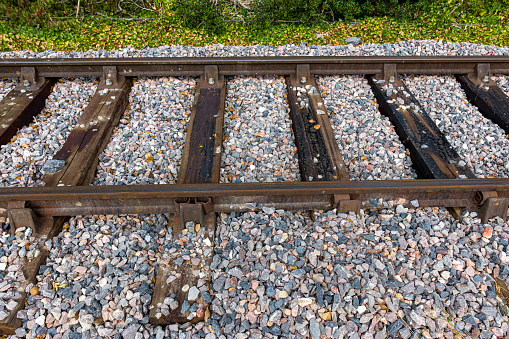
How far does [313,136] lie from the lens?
3.94 m

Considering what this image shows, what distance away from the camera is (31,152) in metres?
3.80

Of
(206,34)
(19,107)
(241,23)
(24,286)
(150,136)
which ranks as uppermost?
(241,23)

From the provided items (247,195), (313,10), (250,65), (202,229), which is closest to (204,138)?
(247,195)

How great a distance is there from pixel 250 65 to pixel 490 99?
10.4ft

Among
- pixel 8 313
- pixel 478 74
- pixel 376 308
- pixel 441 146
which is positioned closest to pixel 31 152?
pixel 8 313

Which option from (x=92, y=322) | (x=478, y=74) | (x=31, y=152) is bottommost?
(x=92, y=322)

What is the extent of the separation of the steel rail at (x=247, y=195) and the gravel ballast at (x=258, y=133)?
0.54m

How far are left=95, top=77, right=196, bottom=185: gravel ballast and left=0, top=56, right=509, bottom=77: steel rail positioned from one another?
0.20 m

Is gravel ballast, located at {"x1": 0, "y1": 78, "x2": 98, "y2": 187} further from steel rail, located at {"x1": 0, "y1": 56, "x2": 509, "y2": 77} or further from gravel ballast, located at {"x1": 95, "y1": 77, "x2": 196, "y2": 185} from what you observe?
gravel ballast, located at {"x1": 95, "y1": 77, "x2": 196, "y2": 185}

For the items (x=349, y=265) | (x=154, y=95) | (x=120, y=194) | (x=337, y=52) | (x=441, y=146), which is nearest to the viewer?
(x=349, y=265)

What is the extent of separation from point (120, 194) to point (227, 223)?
901mm

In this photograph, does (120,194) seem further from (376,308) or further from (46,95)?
(46,95)

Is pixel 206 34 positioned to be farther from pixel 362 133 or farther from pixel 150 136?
pixel 362 133

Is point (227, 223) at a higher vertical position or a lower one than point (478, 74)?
lower
